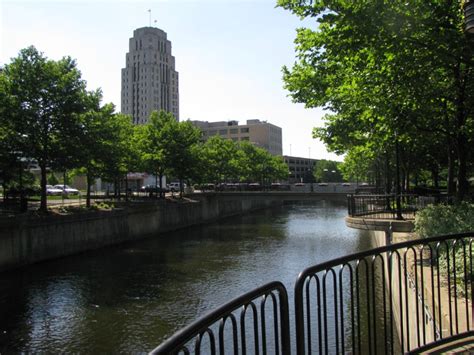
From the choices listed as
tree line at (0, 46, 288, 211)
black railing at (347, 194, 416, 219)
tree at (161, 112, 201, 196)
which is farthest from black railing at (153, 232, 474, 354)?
tree at (161, 112, 201, 196)

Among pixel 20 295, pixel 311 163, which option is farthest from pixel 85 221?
pixel 311 163

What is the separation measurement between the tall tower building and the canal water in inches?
5102

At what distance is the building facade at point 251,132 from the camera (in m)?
152

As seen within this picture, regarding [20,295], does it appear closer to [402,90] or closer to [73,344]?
[73,344]

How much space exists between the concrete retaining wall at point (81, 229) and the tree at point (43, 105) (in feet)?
9.32

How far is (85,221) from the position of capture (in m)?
31.9

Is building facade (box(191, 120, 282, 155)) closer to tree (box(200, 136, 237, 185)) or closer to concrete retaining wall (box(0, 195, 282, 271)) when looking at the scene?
tree (box(200, 136, 237, 185))

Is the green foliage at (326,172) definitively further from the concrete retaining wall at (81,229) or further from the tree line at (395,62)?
the tree line at (395,62)

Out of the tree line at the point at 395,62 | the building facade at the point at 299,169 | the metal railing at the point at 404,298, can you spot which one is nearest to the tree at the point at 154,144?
the tree line at the point at 395,62

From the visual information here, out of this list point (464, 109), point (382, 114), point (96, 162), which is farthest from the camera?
point (96, 162)

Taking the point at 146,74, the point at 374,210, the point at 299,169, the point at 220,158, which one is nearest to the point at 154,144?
the point at 220,158

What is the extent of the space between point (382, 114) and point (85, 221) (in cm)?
2440

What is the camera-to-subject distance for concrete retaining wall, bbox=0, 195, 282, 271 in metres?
25.2

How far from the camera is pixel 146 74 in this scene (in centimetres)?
15838
